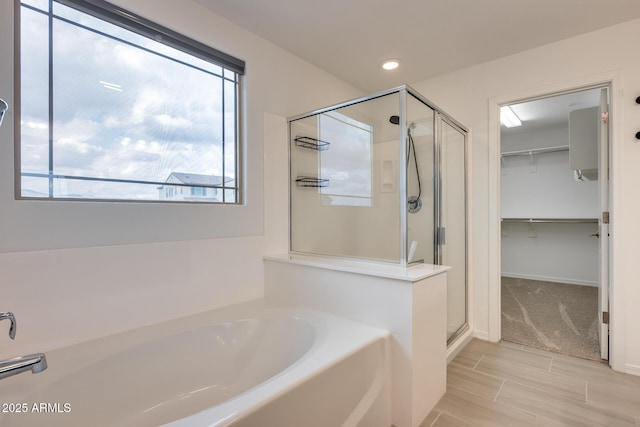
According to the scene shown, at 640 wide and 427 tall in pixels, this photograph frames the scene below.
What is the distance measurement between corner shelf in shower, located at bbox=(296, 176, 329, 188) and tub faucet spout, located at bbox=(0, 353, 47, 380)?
184cm

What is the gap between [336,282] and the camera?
6.04 feet

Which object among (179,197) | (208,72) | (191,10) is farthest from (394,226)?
(191,10)

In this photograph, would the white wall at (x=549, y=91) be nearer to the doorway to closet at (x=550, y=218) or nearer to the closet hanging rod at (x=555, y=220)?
the doorway to closet at (x=550, y=218)

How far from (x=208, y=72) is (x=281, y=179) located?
2.94 feet

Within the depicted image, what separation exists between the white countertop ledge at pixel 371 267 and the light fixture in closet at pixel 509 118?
2.82 metres

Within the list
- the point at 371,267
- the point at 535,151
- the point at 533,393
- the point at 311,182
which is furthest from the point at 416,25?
the point at 535,151

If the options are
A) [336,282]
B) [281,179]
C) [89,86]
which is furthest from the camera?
[281,179]

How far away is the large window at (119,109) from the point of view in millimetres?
1429

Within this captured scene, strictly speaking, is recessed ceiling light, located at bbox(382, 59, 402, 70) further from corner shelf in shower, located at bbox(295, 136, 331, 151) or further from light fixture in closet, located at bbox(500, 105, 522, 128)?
light fixture in closet, located at bbox(500, 105, 522, 128)

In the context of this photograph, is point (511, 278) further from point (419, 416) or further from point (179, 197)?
point (179, 197)

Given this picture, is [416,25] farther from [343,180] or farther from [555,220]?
[555,220]

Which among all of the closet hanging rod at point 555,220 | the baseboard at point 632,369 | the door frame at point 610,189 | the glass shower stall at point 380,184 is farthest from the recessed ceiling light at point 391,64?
the closet hanging rod at point 555,220

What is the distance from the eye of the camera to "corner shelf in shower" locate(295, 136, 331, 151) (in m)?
2.50

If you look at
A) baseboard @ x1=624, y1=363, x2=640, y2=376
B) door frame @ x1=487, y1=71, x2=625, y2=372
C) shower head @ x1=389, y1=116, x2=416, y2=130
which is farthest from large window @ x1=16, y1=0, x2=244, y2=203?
baseboard @ x1=624, y1=363, x2=640, y2=376
